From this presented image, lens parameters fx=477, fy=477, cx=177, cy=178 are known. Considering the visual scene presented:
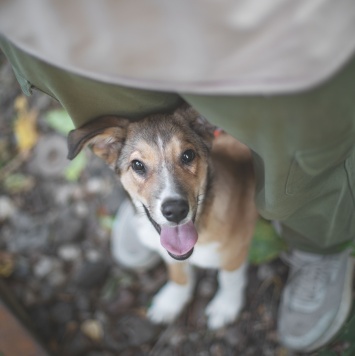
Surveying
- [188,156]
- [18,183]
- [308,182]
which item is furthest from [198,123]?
[18,183]

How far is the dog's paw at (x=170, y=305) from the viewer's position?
9.67 ft

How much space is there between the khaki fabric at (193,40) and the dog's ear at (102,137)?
0.60 metres

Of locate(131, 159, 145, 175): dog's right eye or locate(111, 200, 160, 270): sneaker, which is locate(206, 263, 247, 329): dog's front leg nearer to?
locate(111, 200, 160, 270): sneaker

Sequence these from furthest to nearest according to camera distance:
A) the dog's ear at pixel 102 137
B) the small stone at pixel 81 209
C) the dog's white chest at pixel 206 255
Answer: the small stone at pixel 81 209 < the dog's white chest at pixel 206 255 < the dog's ear at pixel 102 137

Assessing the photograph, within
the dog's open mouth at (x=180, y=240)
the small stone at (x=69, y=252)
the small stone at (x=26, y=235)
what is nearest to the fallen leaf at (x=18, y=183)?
→ the small stone at (x=26, y=235)

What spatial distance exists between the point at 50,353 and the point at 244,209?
136cm

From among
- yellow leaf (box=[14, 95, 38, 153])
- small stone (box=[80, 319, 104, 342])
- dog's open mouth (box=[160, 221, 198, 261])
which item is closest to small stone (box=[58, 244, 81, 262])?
small stone (box=[80, 319, 104, 342])

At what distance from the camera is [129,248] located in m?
3.09

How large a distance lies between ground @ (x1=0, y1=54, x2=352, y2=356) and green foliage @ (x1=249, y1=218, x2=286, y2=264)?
176 millimetres

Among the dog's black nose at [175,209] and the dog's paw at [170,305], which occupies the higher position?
the dog's black nose at [175,209]

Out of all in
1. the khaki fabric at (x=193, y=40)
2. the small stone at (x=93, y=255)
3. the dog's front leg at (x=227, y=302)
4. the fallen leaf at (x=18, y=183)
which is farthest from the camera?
the fallen leaf at (x=18, y=183)

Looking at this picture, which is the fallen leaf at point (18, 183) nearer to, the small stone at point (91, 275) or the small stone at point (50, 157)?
the small stone at point (50, 157)

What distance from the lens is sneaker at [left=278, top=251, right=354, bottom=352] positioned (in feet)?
8.75

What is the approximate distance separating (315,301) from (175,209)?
119 centimetres
